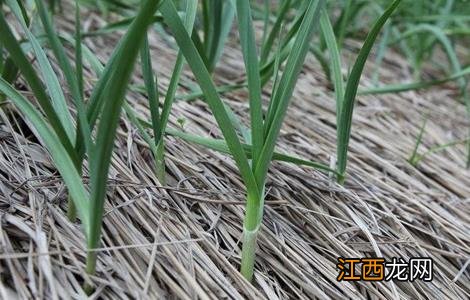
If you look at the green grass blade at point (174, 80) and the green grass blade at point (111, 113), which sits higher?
the green grass blade at point (174, 80)

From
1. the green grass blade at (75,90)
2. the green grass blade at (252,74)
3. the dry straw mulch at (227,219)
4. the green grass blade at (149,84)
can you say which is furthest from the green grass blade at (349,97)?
the green grass blade at (75,90)

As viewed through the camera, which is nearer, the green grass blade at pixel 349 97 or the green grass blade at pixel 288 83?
the green grass blade at pixel 288 83

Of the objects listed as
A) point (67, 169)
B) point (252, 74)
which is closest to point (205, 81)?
point (252, 74)

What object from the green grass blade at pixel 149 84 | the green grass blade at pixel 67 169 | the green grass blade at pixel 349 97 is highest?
the green grass blade at pixel 349 97

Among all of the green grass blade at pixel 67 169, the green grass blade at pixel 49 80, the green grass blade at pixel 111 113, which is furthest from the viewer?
the green grass blade at pixel 49 80

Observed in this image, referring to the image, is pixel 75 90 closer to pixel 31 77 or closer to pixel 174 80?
pixel 31 77

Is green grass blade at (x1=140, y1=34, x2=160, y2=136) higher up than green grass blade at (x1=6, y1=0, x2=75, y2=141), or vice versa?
green grass blade at (x1=140, y1=34, x2=160, y2=136)

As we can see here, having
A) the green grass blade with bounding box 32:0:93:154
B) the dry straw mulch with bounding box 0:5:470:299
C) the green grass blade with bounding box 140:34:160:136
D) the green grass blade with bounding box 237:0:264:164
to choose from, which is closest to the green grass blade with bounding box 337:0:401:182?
the dry straw mulch with bounding box 0:5:470:299

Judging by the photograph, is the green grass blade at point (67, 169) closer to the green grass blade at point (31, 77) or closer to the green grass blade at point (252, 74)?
the green grass blade at point (31, 77)

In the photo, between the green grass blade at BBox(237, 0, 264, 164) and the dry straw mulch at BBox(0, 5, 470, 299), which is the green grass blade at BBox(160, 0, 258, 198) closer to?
the green grass blade at BBox(237, 0, 264, 164)
